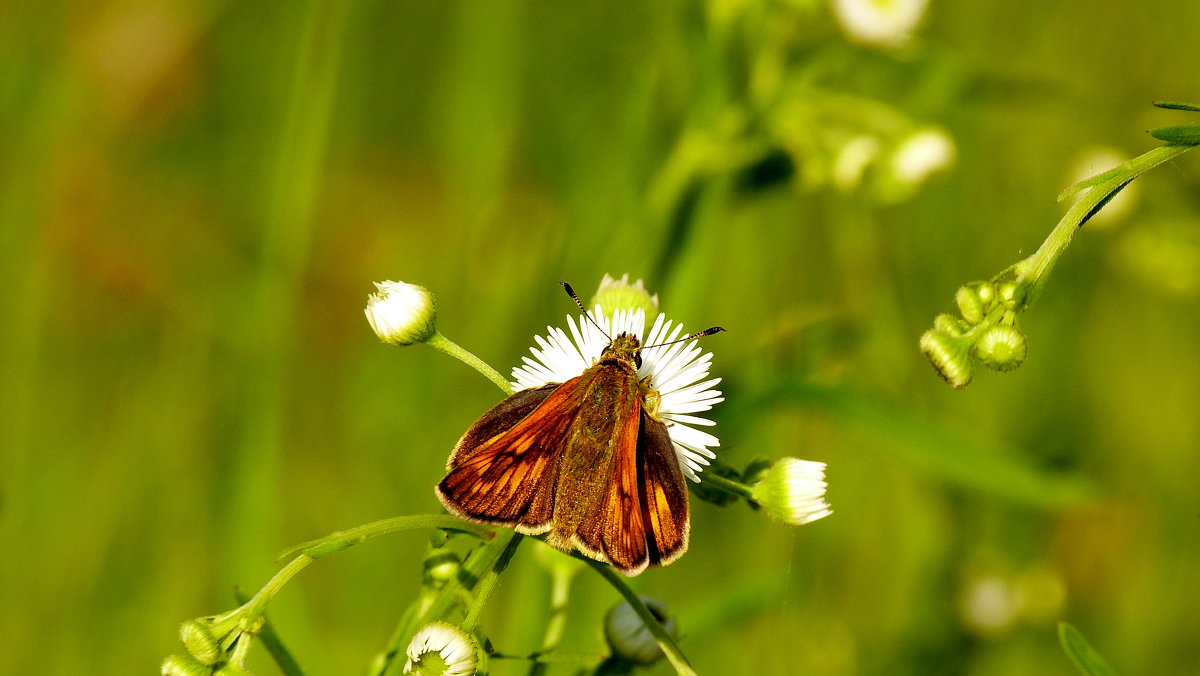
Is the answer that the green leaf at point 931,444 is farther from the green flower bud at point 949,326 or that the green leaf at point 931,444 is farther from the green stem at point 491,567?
the green stem at point 491,567

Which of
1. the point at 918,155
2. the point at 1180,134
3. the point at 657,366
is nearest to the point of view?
the point at 1180,134

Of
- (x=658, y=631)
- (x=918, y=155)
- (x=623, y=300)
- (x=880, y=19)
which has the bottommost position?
(x=658, y=631)

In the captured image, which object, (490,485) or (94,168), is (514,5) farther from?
(490,485)

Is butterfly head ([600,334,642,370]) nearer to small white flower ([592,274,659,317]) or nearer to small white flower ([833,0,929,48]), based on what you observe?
small white flower ([592,274,659,317])

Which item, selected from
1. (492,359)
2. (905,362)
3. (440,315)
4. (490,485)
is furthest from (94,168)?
(490,485)

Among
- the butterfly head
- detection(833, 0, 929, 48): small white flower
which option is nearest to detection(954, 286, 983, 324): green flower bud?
the butterfly head

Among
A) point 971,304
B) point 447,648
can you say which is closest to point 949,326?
point 971,304

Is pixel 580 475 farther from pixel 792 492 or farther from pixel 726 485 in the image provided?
pixel 792 492

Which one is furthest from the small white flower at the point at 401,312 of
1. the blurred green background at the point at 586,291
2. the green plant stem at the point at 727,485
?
the blurred green background at the point at 586,291
